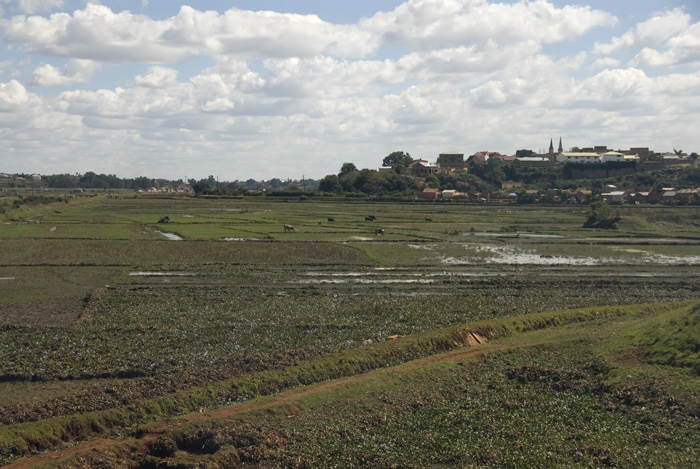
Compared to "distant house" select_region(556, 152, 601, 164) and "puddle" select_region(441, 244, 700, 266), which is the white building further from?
"puddle" select_region(441, 244, 700, 266)

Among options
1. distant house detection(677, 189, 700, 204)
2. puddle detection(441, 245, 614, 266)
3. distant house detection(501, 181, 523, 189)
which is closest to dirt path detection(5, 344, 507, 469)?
puddle detection(441, 245, 614, 266)

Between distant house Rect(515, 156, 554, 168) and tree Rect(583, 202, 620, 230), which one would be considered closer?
tree Rect(583, 202, 620, 230)

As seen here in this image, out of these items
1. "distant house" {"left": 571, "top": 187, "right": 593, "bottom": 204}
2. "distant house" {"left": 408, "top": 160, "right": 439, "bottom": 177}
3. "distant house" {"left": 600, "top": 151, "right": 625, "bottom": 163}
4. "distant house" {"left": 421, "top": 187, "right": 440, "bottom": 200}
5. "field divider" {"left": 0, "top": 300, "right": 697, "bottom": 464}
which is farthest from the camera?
"distant house" {"left": 600, "top": 151, "right": 625, "bottom": 163}

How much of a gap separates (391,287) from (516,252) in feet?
63.8

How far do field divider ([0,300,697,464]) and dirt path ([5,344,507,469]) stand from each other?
53 centimetres

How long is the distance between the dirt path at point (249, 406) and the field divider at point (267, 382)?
1.75ft

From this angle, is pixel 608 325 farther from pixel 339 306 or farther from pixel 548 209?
pixel 548 209

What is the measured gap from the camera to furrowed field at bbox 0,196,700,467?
14.5 m

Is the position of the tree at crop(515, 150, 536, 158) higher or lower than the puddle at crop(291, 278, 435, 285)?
higher

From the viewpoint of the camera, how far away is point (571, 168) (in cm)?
15125

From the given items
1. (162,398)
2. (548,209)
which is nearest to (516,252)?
(162,398)

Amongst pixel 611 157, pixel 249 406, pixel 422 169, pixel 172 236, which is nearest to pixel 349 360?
pixel 249 406

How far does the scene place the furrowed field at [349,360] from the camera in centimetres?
1445

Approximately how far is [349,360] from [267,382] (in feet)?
9.99
